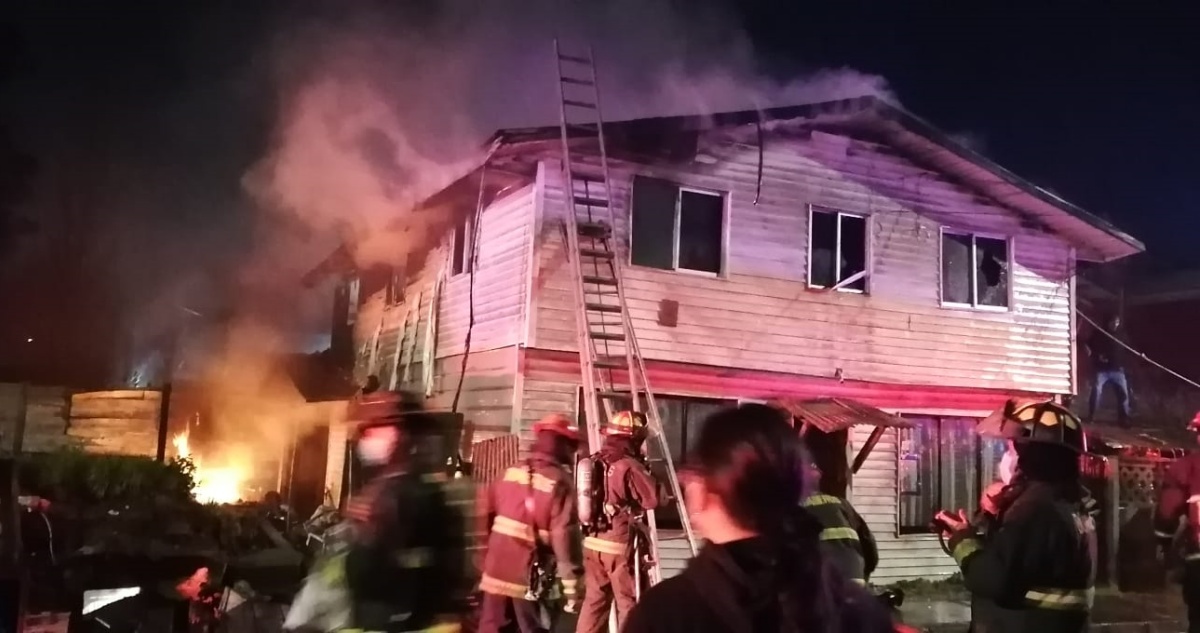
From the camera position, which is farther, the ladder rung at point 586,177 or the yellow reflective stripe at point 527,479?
the ladder rung at point 586,177

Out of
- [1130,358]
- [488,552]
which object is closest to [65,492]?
[488,552]

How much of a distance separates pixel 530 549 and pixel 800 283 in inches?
275

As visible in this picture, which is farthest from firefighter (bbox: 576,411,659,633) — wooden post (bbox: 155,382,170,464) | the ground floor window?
wooden post (bbox: 155,382,170,464)

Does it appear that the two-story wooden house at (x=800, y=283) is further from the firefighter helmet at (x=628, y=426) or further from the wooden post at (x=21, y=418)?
the wooden post at (x=21, y=418)

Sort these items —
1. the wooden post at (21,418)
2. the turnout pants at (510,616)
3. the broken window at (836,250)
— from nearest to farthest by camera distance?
the turnout pants at (510,616) < the broken window at (836,250) < the wooden post at (21,418)

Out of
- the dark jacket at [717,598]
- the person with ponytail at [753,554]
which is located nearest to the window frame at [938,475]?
the person with ponytail at [753,554]

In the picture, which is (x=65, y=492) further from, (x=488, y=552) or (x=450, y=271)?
(x=488, y=552)

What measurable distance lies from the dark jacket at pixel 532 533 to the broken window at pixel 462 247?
6392 mm

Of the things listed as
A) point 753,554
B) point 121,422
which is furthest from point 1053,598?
point 121,422

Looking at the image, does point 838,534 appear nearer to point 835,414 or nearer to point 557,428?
point 557,428

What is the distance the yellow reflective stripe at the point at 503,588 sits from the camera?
573 cm

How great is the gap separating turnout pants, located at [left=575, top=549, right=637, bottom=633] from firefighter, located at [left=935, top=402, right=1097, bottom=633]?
12.0 feet

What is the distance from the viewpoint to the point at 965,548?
335 centimetres

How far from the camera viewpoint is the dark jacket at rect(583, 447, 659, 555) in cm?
677
